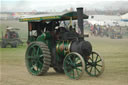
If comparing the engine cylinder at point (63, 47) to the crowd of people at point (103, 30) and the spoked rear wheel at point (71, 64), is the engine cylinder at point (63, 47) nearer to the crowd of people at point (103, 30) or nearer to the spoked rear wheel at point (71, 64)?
the spoked rear wheel at point (71, 64)

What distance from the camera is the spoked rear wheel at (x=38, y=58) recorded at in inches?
424

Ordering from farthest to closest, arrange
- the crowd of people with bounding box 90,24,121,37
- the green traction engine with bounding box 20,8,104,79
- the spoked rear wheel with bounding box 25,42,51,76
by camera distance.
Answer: the crowd of people with bounding box 90,24,121,37 → the spoked rear wheel with bounding box 25,42,51,76 → the green traction engine with bounding box 20,8,104,79

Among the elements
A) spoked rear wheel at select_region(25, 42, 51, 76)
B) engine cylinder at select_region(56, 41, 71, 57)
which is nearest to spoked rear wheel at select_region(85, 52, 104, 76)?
engine cylinder at select_region(56, 41, 71, 57)

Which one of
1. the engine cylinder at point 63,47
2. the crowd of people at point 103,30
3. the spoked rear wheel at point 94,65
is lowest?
the spoked rear wheel at point 94,65

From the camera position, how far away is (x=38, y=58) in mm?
11133

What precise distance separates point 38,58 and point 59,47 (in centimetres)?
82

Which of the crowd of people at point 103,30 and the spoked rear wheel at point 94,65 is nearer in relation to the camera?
the spoked rear wheel at point 94,65

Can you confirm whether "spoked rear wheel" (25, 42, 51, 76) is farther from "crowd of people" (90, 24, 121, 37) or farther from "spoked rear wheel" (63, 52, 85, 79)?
"crowd of people" (90, 24, 121, 37)

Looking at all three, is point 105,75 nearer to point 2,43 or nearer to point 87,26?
point 2,43

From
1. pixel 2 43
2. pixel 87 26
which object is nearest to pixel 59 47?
pixel 2 43

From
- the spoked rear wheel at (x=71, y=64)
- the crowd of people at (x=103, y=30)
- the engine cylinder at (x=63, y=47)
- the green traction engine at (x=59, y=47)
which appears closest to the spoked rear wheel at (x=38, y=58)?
the green traction engine at (x=59, y=47)

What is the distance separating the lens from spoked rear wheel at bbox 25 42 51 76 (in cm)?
1077

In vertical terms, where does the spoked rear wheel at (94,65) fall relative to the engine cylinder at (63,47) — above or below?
below

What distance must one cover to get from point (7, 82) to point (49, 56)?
5.70 feet
